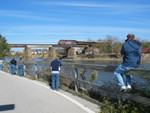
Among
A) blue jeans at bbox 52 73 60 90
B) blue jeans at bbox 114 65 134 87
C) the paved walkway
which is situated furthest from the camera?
blue jeans at bbox 52 73 60 90

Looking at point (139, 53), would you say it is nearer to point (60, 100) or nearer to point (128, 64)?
point (128, 64)

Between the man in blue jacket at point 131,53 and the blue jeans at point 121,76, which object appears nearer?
the man in blue jacket at point 131,53

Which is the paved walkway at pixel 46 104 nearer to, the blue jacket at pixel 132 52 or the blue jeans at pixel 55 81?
the blue jeans at pixel 55 81

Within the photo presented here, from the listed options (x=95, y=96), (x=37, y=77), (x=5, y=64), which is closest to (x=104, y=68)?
(x=95, y=96)

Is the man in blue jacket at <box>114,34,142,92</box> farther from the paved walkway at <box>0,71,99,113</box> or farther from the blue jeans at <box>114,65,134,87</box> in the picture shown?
the paved walkway at <box>0,71,99,113</box>

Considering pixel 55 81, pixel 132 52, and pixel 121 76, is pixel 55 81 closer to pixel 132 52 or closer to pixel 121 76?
pixel 121 76

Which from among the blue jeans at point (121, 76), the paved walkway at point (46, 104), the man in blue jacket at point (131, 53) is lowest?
the paved walkway at point (46, 104)

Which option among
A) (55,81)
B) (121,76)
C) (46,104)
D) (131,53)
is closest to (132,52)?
(131,53)

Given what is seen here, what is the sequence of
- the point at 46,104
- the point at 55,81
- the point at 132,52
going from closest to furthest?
1. the point at 132,52
2. the point at 46,104
3. the point at 55,81

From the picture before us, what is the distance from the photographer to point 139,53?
6488 millimetres

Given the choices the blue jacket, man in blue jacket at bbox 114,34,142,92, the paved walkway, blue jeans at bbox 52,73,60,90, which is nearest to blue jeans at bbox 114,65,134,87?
man in blue jacket at bbox 114,34,142,92

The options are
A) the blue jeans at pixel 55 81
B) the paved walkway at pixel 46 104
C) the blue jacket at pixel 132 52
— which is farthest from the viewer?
the blue jeans at pixel 55 81

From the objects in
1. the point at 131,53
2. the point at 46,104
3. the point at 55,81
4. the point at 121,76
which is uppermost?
the point at 131,53

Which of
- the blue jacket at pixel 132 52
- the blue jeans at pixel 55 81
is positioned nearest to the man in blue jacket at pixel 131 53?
the blue jacket at pixel 132 52
